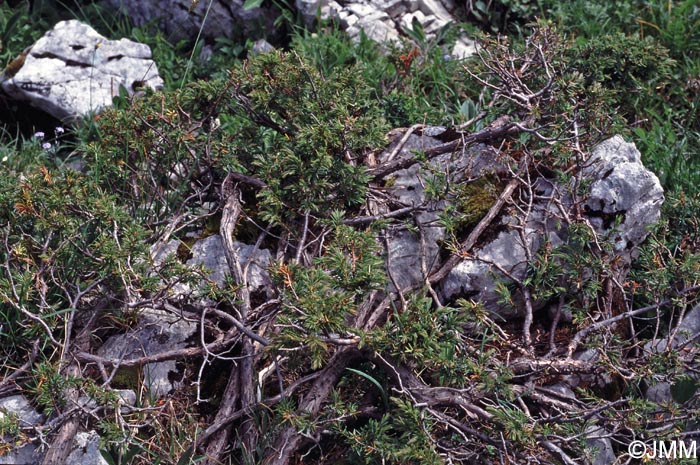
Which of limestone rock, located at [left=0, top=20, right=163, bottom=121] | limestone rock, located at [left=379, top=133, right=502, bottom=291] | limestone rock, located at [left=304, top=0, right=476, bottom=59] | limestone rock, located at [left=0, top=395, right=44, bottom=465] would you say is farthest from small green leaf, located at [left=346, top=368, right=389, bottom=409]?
limestone rock, located at [left=304, top=0, right=476, bottom=59]

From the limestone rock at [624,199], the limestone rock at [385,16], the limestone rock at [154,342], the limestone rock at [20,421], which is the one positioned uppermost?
the limestone rock at [624,199]

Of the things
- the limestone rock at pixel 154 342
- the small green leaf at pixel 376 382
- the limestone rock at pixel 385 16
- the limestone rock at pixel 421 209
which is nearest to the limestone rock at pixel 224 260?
the limestone rock at pixel 154 342

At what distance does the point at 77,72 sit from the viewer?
4.84m

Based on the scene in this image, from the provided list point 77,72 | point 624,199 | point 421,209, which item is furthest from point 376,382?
point 77,72

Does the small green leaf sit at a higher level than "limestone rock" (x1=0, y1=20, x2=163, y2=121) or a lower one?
higher

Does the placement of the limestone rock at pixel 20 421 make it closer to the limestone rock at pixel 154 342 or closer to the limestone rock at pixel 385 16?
the limestone rock at pixel 154 342

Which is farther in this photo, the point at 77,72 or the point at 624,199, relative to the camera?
the point at 77,72

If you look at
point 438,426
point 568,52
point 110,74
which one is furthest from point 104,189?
point 568,52

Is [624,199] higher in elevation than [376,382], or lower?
higher

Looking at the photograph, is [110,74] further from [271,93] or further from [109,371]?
[109,371]

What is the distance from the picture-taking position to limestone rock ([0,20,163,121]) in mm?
4688

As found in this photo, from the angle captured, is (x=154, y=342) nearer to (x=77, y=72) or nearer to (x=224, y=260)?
(x=224, y=260)

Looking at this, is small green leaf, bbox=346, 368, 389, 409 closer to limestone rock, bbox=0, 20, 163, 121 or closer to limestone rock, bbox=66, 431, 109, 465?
limestone rock, bbox=66, 431, 109, 465

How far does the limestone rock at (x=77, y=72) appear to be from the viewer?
4688 mm
